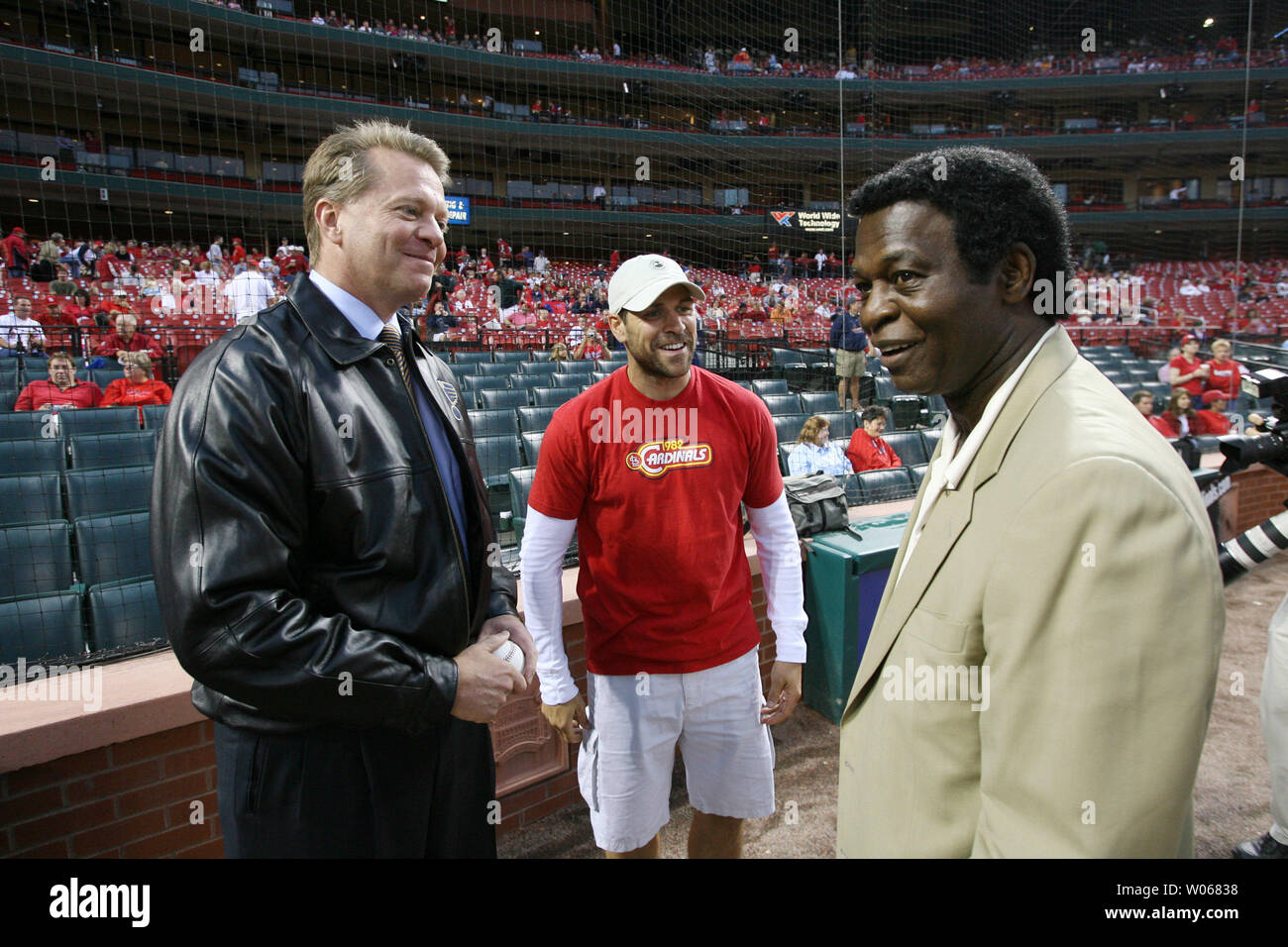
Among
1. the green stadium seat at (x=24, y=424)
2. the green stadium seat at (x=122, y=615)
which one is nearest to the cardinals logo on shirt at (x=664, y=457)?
the green stadium seat at (x=122, y=615)

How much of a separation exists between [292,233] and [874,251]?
1013 inches

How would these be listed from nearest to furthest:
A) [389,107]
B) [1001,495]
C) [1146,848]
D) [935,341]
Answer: [1146,848], [1001,495], [935,341], [389,107]

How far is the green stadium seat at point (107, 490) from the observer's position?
3820mm

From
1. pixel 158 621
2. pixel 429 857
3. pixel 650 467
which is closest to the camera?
pixel 429 857

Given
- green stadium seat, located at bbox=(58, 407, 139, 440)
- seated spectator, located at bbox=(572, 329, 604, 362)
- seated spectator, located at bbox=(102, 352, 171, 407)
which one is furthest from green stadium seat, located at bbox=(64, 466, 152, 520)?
seated spectator, located at bbox=(572, 329, 604, 362)

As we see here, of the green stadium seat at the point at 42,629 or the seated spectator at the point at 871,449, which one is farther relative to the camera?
the seated spectator at the point at 871,449

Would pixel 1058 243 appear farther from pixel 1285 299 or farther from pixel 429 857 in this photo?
pixel 1285 299

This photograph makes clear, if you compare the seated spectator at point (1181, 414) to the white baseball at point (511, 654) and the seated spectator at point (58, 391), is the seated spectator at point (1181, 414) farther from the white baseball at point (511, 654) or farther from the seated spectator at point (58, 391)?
the seated spectator at point (58, 391)

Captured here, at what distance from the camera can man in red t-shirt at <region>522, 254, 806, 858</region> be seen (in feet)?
6.54

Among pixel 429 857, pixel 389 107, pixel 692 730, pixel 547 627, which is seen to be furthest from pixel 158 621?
pixel 389 107

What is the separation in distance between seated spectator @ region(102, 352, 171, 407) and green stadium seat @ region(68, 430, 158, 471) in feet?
4.68

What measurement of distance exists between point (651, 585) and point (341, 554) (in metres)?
0.90

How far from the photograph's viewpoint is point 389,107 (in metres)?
20.6

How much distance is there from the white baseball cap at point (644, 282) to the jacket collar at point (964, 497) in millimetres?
1139
